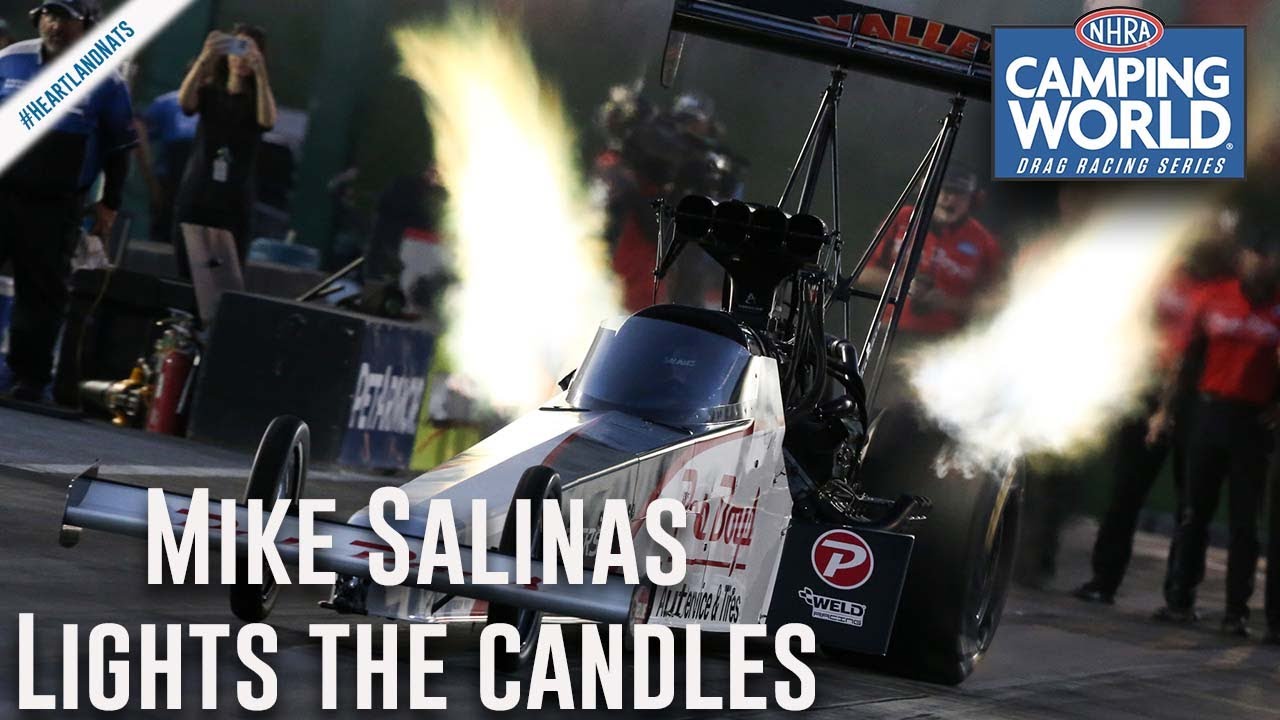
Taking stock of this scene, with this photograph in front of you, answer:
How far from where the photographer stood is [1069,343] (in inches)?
512

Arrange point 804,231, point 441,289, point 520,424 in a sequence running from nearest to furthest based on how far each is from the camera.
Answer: point 520,424 < point 804,231 < point 441,289

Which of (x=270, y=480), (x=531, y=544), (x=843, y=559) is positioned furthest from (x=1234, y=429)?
(x=270, y=480)


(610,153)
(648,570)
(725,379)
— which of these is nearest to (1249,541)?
(610,153)

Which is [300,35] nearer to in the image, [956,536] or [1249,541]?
[1249,541]

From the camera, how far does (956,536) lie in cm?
898

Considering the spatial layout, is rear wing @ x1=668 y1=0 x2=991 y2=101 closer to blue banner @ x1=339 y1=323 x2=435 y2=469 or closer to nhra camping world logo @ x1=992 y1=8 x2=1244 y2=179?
blue banner @ x1=339 y1=323 x2=435 y2=469

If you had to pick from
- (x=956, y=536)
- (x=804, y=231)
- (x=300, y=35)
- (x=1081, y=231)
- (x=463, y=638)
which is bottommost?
(x=463, y=638)

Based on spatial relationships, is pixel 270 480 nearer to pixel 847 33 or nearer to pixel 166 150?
pixel 847 33

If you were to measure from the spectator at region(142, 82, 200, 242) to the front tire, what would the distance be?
10485 mm

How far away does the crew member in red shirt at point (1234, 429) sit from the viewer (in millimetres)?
14133

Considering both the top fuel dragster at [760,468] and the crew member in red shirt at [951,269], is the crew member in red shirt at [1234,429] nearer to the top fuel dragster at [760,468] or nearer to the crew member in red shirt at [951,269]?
the crew member in red shirt at [951,269]

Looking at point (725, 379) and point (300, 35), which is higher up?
point (300, 35)

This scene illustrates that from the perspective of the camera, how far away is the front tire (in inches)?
249

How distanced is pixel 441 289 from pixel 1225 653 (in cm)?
625
